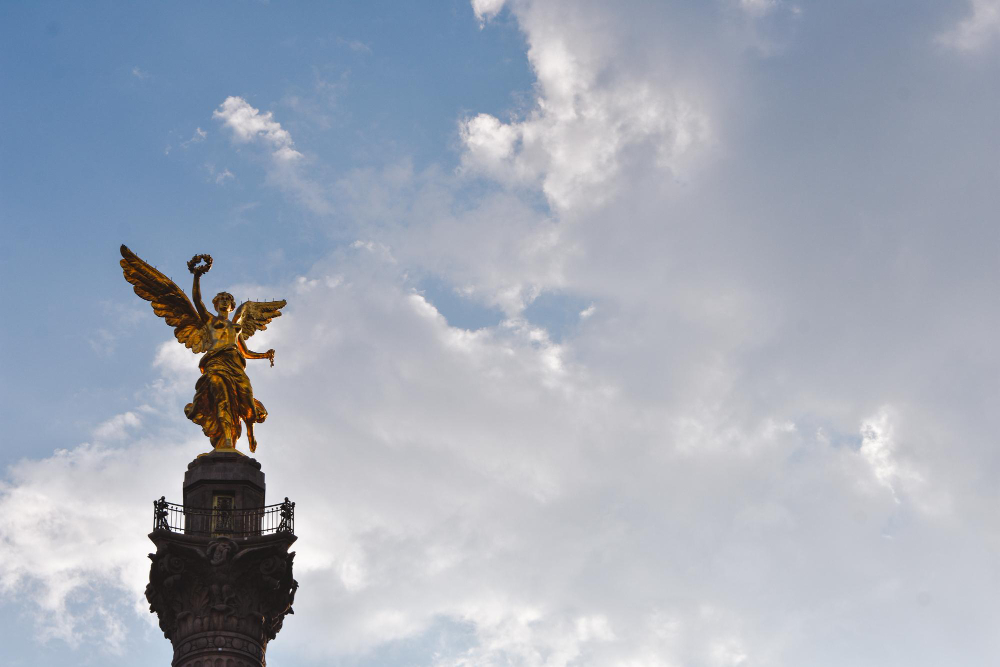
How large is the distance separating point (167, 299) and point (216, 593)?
11.9 meters

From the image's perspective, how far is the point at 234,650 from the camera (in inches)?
1644

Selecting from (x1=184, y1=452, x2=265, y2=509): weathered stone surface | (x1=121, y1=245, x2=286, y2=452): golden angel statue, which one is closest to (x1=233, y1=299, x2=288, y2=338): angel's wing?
(x1=121, y1=245, x2=286, y2=452): golden angel statue

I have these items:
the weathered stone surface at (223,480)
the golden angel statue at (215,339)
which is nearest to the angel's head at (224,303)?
the golden angel statue at (215,339)

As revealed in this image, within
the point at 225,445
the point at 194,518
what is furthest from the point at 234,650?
the point at 225,445

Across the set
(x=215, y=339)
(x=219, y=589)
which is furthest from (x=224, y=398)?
(x=219, y=589)

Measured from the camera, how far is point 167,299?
1962 inches

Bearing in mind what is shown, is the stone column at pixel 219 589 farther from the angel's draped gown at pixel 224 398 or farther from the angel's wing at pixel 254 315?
the angel's wing at pixel 254 315

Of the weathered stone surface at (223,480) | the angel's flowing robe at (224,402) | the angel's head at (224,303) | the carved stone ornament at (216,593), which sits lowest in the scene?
the carved stone ornament at (216,593)

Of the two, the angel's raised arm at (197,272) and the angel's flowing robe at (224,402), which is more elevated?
the angel's raised arm at (197,272)

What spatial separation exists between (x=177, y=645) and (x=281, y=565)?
12.2ft

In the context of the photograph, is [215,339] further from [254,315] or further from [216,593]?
[216,593]

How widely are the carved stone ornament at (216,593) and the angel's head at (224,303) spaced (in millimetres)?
9705

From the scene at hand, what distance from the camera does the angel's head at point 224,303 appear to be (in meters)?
49.7

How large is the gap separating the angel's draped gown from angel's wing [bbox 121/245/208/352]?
0.85 meters
